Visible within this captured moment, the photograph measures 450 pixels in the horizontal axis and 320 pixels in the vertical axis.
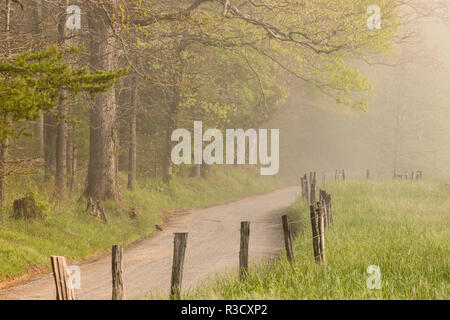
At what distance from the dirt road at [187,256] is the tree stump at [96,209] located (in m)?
1.82

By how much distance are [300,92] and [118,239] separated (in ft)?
150

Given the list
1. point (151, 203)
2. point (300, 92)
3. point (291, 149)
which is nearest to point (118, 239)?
point (151, 203)

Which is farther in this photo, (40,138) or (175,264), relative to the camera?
(40,138)

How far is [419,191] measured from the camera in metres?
26.1

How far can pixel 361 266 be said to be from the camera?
9.62 metres

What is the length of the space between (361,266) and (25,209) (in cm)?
1006

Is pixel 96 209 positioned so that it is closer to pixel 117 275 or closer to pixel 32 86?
pixel 117 275

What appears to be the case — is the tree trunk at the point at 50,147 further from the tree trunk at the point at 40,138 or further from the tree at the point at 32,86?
the tree at the point at 32,86

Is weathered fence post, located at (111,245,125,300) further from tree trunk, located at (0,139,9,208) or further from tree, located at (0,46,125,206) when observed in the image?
tree trunk, located at (0,139,9,208)

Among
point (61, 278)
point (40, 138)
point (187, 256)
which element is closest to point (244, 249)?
point (61, 278)

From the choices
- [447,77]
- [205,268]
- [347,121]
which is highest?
[447,77]

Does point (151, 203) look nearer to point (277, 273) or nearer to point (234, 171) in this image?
point (277, 273)

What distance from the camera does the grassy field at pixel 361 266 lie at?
784 cm
